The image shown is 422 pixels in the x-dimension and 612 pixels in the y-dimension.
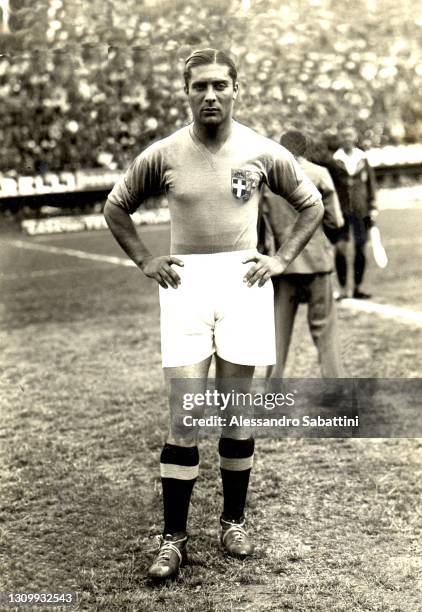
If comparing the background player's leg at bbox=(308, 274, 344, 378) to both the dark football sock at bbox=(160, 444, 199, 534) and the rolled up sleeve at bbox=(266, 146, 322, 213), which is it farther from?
the dark football sock at bbox=(160, 444, 199, 534)

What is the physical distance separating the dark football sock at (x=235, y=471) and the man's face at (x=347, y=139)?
3.96 m

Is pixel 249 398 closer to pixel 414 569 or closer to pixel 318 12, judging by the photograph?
pixel 414 569

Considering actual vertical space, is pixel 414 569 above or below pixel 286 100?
below

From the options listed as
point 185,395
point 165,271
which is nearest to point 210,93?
point 165,271

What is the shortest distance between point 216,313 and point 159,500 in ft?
3.90

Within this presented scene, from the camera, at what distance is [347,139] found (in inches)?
263

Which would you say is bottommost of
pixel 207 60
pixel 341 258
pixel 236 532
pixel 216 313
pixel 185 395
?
pixel 236 532

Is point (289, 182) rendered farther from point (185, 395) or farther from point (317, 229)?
point (317, 229)

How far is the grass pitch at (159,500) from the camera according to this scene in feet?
9.41

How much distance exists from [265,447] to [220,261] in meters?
1.81

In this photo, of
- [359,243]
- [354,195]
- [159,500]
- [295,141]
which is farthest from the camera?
[359,243]

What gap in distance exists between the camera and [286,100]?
696 centimetres

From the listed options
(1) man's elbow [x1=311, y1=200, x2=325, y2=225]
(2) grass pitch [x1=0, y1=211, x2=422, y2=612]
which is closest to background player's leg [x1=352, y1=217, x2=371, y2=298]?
(2) grass pitch [x1=0, y1=211, x2=422, y2=612]

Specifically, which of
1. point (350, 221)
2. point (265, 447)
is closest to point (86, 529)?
point (265, 447)
